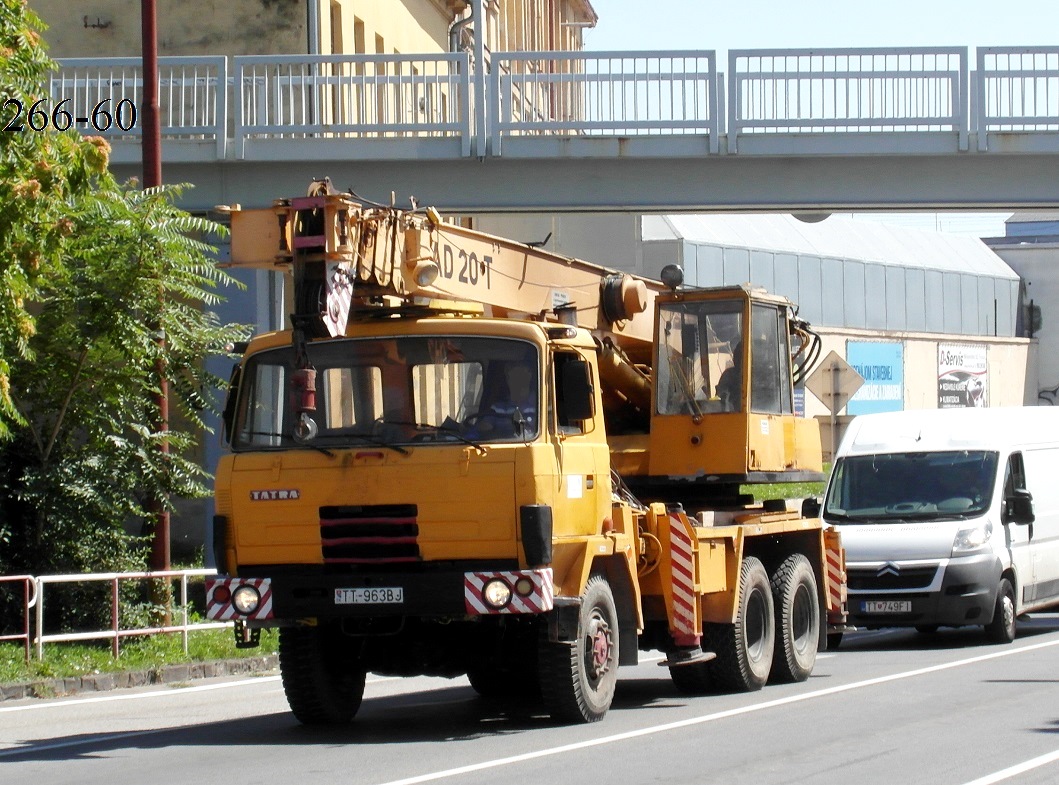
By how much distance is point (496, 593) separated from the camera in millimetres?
10945

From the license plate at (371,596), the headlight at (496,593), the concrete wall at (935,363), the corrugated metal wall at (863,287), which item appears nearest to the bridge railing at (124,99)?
the license plate at (371,596)

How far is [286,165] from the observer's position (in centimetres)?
2269

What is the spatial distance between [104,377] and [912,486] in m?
8.84

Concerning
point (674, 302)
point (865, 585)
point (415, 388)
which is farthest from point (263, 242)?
point (865, 585)

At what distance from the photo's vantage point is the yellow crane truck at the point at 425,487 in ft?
36.1

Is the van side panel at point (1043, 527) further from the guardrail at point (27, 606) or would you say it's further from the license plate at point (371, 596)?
the guardrail at point (27, 606)

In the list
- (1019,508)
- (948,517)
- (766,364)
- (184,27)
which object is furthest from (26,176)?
(184,27)

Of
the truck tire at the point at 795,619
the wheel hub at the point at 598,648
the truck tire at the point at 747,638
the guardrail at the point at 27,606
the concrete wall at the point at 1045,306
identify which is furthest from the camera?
the concrete wall at the point at 1045,306

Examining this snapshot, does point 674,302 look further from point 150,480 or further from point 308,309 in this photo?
point 150,480

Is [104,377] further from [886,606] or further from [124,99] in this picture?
[886,606]

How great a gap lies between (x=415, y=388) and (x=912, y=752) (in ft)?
12.6

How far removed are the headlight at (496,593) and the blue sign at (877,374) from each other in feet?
166

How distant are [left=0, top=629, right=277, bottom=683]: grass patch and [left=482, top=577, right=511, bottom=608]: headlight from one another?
622 centimetres

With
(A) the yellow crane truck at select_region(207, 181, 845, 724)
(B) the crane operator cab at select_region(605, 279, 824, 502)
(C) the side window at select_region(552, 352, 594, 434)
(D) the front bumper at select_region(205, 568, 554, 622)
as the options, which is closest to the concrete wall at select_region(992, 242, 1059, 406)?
(B) the crane operator cab at select_region(605, 279, 824, 502)
